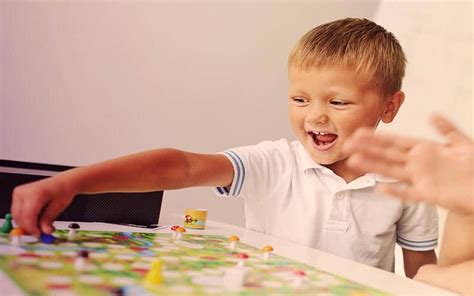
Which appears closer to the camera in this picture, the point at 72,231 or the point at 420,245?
the point at 72,231

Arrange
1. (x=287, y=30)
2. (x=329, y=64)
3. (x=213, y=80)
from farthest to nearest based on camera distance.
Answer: (x=287, y=30)
(x=213, y=80)
(x=329, y=64)

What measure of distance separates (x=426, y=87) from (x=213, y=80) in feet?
3.28

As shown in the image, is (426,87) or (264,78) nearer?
(264,78)

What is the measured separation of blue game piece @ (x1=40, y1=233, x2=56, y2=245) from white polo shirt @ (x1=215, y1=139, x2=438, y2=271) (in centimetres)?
45

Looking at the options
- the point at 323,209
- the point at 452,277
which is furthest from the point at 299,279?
the point at 323,209

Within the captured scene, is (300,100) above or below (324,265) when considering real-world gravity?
above

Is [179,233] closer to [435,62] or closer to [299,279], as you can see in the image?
[299,279]

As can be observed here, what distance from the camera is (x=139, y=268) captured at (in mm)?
552

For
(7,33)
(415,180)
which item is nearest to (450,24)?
(7,33)

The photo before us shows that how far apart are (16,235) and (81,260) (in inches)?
5.4

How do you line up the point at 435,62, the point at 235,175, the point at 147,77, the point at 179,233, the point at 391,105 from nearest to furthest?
the point at 179,233
the point at 235,175
the point at 391,105
the point at 147,77
the point at 435,62

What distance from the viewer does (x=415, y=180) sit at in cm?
58

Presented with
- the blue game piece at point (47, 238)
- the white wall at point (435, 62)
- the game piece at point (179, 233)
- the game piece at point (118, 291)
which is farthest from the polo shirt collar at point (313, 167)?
the white wall at point (435, 62)

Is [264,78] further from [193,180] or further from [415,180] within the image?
[415,180]
